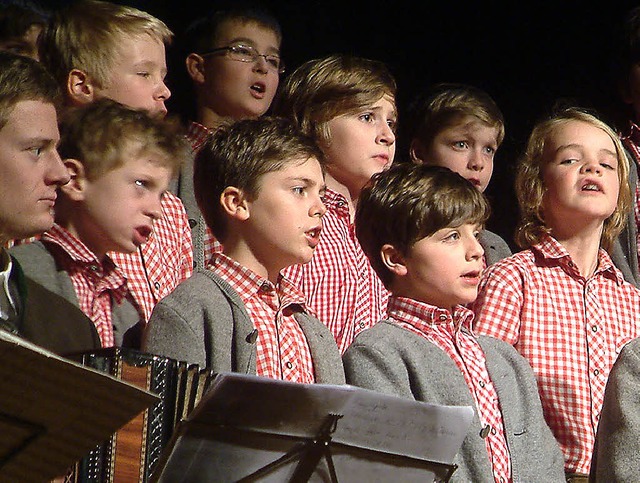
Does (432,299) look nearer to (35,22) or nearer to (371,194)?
(371,194)

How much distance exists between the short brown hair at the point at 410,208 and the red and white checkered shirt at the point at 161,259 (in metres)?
0.50

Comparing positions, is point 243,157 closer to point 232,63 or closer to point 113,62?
point 113,62

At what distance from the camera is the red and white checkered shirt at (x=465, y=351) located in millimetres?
2875

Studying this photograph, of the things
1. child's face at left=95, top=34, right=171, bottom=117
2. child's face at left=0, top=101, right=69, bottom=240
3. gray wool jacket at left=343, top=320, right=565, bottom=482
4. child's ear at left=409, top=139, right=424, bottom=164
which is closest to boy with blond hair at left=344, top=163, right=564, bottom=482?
gray wool jacket at left=343, top=320, right=565, bottom=482

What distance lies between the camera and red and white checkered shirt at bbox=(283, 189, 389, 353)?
3.37 metres

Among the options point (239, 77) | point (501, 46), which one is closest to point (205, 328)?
point (239, 77)

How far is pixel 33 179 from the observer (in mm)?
2547

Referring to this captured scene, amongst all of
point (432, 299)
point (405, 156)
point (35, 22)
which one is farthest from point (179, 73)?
point (432, 299)

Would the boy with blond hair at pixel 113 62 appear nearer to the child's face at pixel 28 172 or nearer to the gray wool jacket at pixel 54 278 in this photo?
the gray wool jacket at pixel 54 278

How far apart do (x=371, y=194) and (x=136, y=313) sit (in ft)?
2.36

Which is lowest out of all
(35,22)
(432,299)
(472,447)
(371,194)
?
(472,447)

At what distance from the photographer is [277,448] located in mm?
1919

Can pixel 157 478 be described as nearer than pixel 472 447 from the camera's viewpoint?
Yes

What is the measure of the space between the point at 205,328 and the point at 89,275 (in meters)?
0.38
